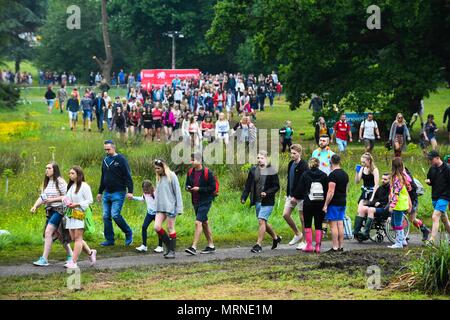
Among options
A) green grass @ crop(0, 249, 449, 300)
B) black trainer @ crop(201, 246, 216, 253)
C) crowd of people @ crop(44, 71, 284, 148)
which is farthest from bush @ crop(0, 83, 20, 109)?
green grass @ crop(0, 249, 449, 300)

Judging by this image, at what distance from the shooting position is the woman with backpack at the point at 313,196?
19734 mm

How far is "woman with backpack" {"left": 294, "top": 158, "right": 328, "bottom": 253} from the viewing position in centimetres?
1973

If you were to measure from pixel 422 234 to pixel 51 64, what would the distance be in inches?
2603

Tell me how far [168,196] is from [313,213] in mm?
2554

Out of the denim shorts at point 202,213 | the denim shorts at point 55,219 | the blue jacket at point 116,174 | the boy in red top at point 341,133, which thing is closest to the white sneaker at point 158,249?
the denim shorts at point 202,213

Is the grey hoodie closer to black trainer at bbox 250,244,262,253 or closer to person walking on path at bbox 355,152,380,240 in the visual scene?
black trainer at bbox 250,244,262,253

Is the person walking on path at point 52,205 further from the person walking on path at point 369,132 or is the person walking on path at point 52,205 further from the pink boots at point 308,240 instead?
the person walking on path at point 369,132

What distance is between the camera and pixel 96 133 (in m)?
44.1

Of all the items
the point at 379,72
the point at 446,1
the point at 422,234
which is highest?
the point at 446,1

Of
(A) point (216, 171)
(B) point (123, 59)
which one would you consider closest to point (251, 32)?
(A) point (216, 171)

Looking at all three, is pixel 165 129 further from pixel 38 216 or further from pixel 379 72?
pixel 38 216

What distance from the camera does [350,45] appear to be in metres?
43.8

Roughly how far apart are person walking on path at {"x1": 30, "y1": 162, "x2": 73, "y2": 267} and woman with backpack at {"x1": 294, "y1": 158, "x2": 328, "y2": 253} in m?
4.22

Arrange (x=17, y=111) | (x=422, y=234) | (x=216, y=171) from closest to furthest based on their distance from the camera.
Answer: (x=422, y=234)
(x=216, y=171)
(x=17, y=111)
